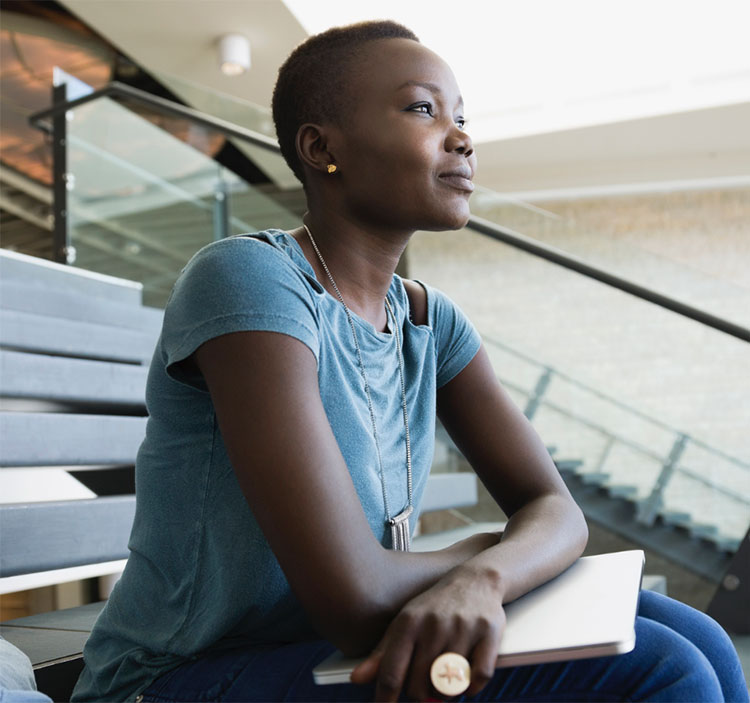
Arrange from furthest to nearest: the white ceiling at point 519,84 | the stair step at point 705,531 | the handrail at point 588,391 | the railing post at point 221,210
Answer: the white ceiling at point 519,84 < the railing post at point 221,210 < the handrail at point 588,391 < the stair step at point 705,531

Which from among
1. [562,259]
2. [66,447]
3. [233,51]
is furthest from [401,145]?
[233,51]

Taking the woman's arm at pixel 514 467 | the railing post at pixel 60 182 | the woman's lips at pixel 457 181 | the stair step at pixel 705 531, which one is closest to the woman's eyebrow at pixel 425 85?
the woman's lips at pixel 457 181

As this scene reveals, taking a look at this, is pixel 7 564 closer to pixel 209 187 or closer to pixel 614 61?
pixel 209 187

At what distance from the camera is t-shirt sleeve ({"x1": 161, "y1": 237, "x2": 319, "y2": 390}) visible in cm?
88

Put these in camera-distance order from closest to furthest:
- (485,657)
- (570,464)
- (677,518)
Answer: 1. (485,657)
2. (677,518)
3. (570,464)

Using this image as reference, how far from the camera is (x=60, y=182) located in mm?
A: 4301

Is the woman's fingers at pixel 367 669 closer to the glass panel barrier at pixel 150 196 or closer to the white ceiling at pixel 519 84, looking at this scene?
the glass panel barrier at pixel 150 196

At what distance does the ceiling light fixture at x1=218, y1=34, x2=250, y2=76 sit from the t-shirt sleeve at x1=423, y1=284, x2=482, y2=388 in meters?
5.41

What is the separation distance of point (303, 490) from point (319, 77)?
0.58m

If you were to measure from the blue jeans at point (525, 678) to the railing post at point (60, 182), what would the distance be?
363 centimetres

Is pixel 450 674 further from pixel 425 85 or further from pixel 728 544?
pixel 728 544

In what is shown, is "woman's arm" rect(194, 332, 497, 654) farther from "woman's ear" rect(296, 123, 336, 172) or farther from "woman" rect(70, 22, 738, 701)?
"woman's ear" rect(296, 123, 336, 172)

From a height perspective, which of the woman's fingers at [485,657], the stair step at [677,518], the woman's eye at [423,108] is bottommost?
the stair step at [677,518]

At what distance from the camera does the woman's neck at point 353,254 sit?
3.78 feet
